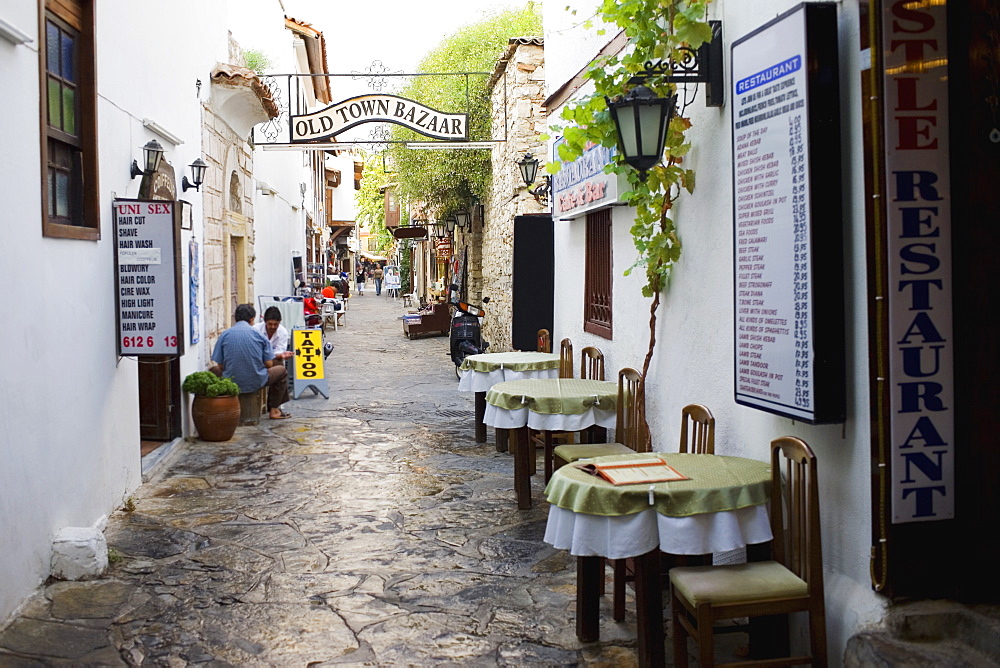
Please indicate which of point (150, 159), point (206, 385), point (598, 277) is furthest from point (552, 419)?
point (206, 385)

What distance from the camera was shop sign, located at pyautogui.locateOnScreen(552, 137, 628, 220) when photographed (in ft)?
22.3

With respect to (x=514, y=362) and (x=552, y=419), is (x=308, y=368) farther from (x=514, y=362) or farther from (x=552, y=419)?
(x=552, y=419)

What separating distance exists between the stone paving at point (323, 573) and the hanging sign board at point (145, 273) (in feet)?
4.01

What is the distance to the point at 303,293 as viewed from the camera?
2100 cm

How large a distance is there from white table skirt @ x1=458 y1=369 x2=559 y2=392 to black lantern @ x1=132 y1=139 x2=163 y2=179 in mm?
3163

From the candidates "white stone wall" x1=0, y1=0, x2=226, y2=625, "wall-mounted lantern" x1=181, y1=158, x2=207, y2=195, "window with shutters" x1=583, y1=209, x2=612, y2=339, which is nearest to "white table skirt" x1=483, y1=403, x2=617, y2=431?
"window with shutters" x1=583, y1=209, x2=612, y2=339

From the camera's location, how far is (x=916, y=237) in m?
3.33

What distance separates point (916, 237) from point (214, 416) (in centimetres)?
747

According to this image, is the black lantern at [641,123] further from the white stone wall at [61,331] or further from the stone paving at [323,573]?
the white stone wall at [61,331]

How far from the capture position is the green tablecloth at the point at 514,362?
8422 millimetres

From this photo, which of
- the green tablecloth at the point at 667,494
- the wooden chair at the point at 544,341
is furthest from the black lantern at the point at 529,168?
the green tablecloth at the point at 667,494

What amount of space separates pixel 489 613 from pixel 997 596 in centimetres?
231

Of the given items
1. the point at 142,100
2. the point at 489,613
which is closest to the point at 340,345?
the point at 142,100

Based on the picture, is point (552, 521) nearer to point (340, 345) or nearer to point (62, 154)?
point (62, 154)
